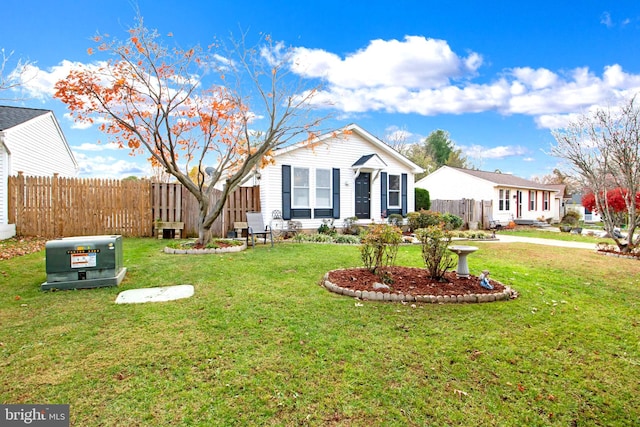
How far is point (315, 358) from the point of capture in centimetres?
286

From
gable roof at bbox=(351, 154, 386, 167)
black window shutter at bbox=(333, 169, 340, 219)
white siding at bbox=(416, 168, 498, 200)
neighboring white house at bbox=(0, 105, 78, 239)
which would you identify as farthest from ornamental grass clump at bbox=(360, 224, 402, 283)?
white siding at bbox=(416, 168, 498, 200)

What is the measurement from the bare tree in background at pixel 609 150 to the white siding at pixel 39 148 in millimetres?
17524

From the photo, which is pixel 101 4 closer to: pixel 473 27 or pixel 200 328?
pixel 200 328

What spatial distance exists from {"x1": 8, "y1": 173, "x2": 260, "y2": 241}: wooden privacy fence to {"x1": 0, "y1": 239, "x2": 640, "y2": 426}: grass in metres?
6.73

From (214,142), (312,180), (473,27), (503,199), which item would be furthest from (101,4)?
(503,199)

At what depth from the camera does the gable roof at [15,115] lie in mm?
11091

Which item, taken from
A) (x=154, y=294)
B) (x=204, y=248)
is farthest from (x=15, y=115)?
(x=154, y=294)

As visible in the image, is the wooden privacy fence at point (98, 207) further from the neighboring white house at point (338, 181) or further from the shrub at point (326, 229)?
the shrub at point (326, 229)

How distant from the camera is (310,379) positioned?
256 cm

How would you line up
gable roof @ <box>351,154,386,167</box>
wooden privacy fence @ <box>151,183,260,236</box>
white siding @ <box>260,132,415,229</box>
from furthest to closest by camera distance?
gable roof @ <box>351,154,386,167</box> < white siding @ <box>260,132,415,229</box> < wooden privacy fence @ <box>151,183,260,236</box>

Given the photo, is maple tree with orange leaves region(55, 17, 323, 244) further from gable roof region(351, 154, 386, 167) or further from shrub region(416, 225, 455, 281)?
shrub region(416, 225, 455, 281)

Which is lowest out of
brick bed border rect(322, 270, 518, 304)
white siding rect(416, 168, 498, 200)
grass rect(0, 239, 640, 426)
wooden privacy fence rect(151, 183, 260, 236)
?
grass rect(0, 239, 640, 426)

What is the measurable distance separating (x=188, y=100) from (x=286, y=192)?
4717 millimetres

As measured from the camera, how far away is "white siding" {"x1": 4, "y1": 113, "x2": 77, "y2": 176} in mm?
11000
